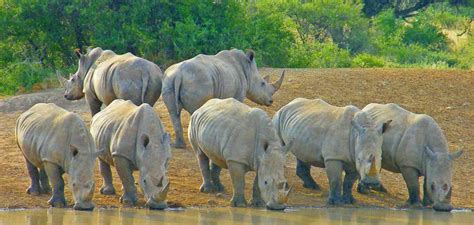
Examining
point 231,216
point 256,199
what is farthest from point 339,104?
point 231,216

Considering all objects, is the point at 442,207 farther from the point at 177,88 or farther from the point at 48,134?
the point at 48,134

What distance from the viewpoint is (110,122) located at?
1747 centimetres

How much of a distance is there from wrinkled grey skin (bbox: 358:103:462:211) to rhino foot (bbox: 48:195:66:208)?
456 cm

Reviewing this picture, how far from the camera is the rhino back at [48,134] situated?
1680 centimetres

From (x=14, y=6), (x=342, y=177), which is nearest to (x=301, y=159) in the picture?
(x=342, y=177)

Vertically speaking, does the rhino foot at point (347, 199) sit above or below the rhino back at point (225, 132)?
below

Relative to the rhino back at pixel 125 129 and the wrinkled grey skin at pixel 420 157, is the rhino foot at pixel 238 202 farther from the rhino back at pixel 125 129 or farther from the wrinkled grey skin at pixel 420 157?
the wrinkled grey skin at pixel 420 157

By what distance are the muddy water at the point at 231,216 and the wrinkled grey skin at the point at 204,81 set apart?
296 centimetres

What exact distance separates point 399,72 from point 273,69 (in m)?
2.47

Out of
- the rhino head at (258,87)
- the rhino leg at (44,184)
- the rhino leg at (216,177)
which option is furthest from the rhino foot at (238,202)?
the rhino head at (258,87)

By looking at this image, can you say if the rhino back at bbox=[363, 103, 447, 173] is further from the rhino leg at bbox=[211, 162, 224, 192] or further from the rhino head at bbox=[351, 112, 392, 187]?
the rhino leg at bbox=[211, 162, 224, 192]

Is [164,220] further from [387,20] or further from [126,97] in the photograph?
[387,20]

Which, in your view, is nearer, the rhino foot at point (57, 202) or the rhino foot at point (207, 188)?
the rhino foot at point (57, 202)

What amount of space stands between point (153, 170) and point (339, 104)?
8.11 metres
